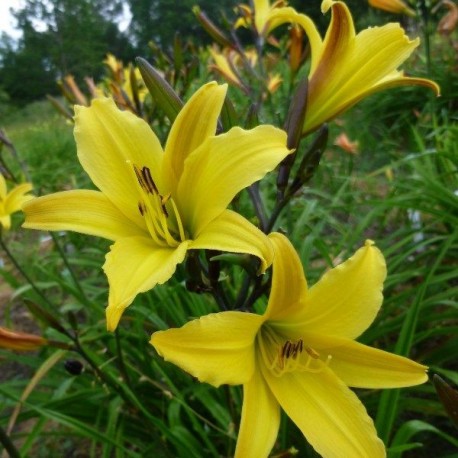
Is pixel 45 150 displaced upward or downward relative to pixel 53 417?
upward

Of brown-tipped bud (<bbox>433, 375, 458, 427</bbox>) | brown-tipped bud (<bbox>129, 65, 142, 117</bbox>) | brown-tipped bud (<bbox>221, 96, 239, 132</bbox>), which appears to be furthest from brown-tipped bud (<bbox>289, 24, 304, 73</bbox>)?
brown-tipped bud (<bbox>433, 375, 458, 427</bbox>)

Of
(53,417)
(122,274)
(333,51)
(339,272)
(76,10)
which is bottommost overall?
(53,417)

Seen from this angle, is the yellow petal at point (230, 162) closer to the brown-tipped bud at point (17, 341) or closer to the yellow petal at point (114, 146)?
the yellow petal at point (114, 146)

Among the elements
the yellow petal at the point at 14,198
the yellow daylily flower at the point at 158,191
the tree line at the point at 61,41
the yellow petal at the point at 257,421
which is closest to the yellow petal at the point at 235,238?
the yellow daylily flower at the point at 158,191

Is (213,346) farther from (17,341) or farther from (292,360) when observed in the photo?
(17,341)

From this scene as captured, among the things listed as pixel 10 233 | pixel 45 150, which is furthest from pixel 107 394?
pixel 45 150

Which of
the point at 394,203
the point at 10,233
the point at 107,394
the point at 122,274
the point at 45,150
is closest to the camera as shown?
the point at 122,274

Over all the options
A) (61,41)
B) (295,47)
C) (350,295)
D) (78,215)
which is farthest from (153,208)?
(61,41)

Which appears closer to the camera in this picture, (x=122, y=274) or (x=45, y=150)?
(x=122, y=274)

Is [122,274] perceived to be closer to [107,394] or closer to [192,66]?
[107,394]
